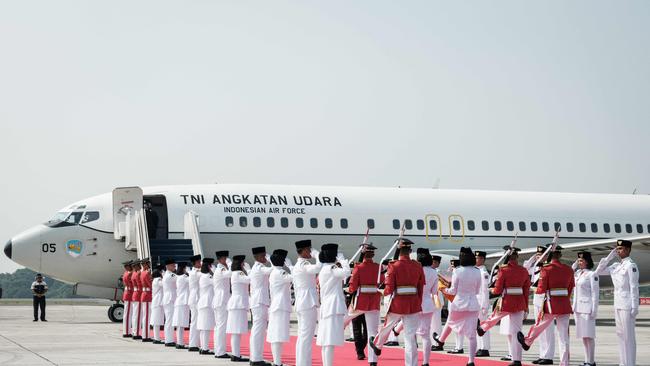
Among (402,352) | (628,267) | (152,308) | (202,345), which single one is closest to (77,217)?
(152,308)

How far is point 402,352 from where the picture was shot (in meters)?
18.6

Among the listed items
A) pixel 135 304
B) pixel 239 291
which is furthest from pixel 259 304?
pixel 135 304

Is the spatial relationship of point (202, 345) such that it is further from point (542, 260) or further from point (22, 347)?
point (542, 260)

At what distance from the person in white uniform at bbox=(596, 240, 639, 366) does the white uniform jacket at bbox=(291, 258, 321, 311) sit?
426 cm

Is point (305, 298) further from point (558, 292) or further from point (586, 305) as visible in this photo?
point (586, 305)

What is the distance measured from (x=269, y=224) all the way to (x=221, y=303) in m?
11.6

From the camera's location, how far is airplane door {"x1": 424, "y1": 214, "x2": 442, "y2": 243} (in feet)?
103

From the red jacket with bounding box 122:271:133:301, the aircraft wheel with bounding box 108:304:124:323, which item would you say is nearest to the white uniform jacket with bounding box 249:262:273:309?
the red jacket with bounding box 122:271:133:301

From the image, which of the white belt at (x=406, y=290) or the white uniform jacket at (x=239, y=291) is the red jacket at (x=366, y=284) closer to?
the white belt at (x=406, y=290)

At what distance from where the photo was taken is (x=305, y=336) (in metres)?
14.4

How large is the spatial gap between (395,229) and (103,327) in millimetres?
8952

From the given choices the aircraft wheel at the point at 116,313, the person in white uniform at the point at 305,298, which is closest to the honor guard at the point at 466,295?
the person in white uniform at the point at 305,298

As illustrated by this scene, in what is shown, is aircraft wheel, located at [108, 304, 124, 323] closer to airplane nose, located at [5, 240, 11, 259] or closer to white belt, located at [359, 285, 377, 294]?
airplane nose, located at [5, 240, 11, 259]

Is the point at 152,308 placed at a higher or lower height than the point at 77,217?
lower
